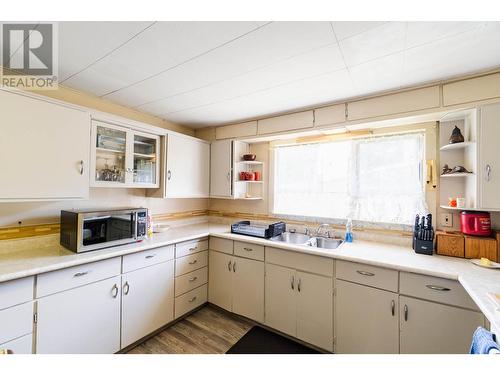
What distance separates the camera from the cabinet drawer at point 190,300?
2268mm

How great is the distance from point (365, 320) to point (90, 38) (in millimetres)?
2657

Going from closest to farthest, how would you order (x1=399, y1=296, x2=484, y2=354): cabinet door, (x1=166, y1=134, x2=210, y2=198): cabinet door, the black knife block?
(x1=399, y1=296, x2=484, y2=354): cabinet door
the black knife block
(x1=166, y1=134, x2=210, y2=198): cabinet door

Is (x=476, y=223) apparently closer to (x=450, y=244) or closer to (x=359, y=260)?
(x=450, y=244)

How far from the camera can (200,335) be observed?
82.9 inches

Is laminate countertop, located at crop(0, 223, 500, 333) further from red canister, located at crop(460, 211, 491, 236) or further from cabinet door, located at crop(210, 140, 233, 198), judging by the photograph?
cabinet door, located at crop(210, 140, 233, 198)

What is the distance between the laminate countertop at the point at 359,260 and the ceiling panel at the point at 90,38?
4.58ft

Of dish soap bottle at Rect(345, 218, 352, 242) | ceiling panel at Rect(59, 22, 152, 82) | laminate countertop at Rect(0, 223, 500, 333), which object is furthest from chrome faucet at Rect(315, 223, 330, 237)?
ceiling panel at Rect(59, 22, 152, 82)

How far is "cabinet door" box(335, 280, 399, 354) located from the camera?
1585 mm

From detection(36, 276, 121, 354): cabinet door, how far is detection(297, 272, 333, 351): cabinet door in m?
1.55

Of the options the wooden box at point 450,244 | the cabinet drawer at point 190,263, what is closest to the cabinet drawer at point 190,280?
the cabinet drawer at point 190,263

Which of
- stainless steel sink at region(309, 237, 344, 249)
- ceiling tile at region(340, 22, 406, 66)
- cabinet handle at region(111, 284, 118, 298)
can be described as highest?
ceiling tile at region(340, 22, 406, 66)

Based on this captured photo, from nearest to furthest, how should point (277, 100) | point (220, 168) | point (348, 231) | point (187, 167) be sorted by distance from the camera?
point (277, 100)
point (348, 231)
point (187, 167)
point (220, 168)

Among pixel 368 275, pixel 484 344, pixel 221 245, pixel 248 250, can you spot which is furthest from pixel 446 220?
pixel 221 245
